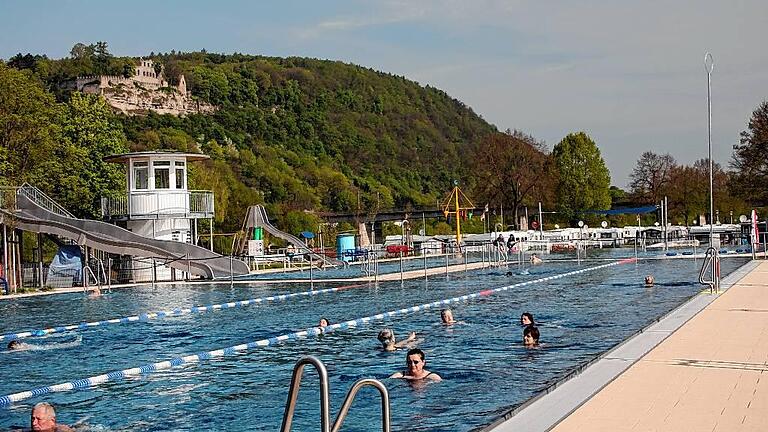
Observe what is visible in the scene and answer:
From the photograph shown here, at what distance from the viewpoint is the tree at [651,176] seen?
311 ft

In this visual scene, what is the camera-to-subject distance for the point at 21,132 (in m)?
37.5

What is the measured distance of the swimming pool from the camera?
10992 mm

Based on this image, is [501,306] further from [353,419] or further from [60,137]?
[60,137]

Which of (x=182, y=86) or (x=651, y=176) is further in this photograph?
(x=182, y=86)

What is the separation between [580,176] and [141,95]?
71.1m

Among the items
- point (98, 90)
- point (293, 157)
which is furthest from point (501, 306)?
point (98, 90)

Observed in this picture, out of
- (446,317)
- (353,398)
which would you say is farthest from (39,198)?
(353,398)

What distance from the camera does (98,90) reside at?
128125 mm

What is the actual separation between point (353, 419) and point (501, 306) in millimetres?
12702

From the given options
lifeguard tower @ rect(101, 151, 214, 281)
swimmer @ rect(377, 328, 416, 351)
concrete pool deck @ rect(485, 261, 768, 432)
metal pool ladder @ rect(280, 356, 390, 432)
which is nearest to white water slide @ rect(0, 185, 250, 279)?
lifeguard tower @ rect(101, 151, 214, 281)

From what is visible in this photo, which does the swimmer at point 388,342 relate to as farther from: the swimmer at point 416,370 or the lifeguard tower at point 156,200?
the lifeguard tower at point 156,200

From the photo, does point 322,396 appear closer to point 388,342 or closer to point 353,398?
point 353,398

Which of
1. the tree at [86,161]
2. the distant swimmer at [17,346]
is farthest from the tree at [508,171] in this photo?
the distant swimmer at [17,346]

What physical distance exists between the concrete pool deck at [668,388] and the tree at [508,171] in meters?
67.0
